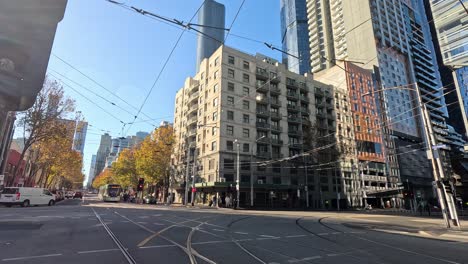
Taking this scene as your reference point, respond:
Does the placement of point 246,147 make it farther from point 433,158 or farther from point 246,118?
point 433,158

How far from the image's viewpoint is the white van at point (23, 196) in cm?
2705

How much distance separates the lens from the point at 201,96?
185ft

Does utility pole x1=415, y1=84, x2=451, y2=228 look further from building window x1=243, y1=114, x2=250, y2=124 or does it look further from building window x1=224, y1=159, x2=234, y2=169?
building window x1=243, y1=114, x2=250, y2=124

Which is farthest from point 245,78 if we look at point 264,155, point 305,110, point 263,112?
point 305,110

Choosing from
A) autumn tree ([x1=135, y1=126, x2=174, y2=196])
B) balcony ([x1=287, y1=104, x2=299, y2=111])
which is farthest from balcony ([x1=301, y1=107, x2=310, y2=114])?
autumn tree ([x1=135, y1=126, x2=174, y2=196])

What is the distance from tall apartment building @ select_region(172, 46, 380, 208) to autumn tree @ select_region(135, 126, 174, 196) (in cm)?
476

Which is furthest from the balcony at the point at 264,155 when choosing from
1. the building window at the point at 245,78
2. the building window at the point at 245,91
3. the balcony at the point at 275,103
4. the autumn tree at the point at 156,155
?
the autumn tree at the point at 156,155

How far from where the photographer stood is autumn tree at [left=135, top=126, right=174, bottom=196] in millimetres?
52281

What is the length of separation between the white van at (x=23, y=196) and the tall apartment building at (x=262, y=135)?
21.6m

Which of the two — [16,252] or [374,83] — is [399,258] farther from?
[374,83]

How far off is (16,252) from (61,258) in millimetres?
1486

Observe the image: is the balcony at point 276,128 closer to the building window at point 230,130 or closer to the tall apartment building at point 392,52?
the building window at point 230,130

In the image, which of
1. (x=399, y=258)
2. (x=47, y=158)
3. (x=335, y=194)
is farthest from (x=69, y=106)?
(x=335, y=194)

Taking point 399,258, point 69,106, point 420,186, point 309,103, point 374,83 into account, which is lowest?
point 399,258
